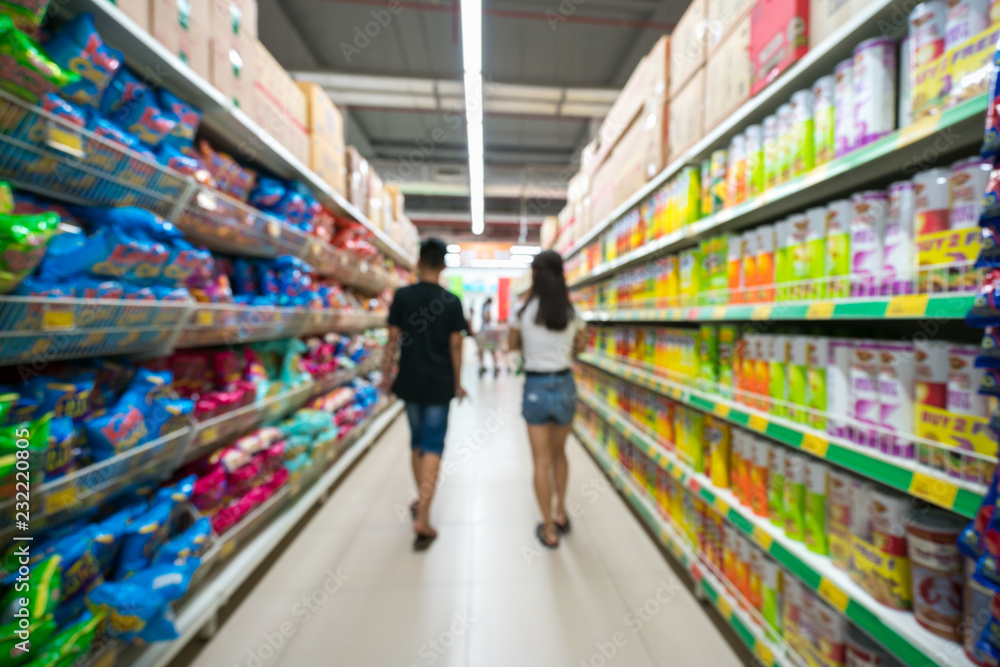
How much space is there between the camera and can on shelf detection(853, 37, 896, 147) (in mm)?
1033

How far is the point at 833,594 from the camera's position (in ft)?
3.52

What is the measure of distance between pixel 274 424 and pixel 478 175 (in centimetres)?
506

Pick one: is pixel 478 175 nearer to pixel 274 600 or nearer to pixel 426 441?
pixel 426 441

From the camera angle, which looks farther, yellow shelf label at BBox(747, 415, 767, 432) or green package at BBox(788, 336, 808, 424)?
yellow shelf label at BBox(747, 415, 767, 432)

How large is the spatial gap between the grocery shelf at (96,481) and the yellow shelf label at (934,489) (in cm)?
191

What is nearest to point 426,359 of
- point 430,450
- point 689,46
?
point 430,450

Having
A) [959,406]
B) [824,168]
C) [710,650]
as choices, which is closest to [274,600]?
[710,650]

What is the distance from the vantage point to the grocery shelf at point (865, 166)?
0.87 m

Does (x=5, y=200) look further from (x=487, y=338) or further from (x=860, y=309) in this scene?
(x=487, y=338)

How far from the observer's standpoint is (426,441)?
233 cm

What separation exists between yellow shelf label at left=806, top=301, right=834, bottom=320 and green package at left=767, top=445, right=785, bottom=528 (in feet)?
1.56

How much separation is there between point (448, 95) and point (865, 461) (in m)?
6.22

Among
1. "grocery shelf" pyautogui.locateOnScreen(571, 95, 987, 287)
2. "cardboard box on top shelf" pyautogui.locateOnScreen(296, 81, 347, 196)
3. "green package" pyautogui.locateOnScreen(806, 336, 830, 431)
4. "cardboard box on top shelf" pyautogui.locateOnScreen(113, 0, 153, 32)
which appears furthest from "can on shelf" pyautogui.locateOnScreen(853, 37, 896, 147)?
"cardboard box on top shelf" pyautogui.locateOnScreen(296, 81, 347, 196)

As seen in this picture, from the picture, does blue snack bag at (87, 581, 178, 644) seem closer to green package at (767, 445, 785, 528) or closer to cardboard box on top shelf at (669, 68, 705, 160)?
green package at (767, 445, 785, 528)
